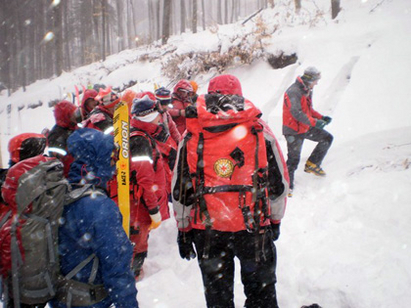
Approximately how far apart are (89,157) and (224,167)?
990 millimetres

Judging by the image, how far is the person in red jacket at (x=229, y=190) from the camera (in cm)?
217

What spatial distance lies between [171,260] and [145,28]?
88.8 metres

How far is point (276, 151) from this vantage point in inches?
93.7

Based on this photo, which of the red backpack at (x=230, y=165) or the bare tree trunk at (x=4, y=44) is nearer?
the red backpack at (x=230, y=165)

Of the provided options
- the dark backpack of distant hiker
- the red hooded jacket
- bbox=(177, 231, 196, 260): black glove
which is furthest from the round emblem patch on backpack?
the red hooded jacket

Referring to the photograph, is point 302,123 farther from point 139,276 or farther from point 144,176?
point 139,276

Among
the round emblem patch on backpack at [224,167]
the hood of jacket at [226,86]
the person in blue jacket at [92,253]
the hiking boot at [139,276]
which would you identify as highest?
the hood of jacket at [226,86]

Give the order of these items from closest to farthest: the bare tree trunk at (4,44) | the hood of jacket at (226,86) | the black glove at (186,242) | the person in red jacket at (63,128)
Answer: the hood of jacket at (226,86) → the black glove at (186,242) → the person in red jacket at (63,128) → the bare tree trunk at (4,44)

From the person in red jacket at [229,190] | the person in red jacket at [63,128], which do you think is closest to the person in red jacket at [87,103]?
the person in red jacket at [63,128]

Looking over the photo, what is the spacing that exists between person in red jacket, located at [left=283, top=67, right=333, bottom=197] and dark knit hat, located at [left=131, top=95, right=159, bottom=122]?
280cm

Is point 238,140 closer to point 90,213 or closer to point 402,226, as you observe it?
point 90,213

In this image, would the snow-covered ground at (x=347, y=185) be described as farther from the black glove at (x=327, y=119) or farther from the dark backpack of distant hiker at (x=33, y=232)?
the dark backpack of distant hiker at (x=33, y=232)

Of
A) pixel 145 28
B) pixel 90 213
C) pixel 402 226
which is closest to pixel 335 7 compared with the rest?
pixel 402 226

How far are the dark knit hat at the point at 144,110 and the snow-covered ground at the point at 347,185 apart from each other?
197cm
